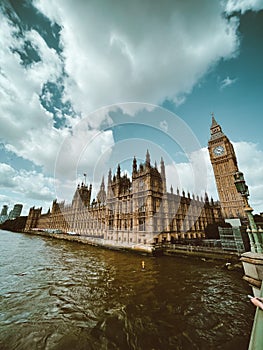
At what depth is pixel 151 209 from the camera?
31.7 m

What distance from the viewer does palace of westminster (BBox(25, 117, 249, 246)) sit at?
32750 mm

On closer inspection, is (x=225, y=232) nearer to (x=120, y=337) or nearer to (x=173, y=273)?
(x=173, y=273)

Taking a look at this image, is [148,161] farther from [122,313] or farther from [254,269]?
[254,269]

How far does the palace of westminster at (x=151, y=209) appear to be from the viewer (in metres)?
32.8

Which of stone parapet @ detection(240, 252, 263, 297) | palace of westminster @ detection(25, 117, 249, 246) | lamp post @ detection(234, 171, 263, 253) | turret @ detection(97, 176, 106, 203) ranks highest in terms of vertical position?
turret @ detection(97, 176, 106, 203)

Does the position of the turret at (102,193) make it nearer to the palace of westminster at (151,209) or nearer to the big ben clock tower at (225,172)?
the palace of westminster at (151,209)

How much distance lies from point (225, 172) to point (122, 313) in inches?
2462

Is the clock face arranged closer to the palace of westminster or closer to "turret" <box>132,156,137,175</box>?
the palace of westminster

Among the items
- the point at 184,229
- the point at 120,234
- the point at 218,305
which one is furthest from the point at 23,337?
the point at 184,229

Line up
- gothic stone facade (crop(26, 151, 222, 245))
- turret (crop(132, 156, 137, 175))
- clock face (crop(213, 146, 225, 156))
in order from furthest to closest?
clock face (crop(213, 146, 225, 156)) → turret (crop(132, 156, 137, 175)) → gothic stone facade (crop(26, 151, 222, 245))

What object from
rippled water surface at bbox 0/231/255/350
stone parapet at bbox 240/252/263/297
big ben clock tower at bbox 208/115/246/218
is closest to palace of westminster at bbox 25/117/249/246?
big ben clock tower at bbox 208/115/246/218

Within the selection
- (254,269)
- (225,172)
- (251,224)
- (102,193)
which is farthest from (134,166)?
(225,172)

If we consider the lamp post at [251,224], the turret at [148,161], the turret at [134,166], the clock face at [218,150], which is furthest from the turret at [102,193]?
the lamp post at [251,224]

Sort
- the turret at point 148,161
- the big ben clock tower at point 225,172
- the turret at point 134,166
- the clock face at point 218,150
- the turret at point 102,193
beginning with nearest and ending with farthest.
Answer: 1. the turret at point 148,161
2. the turret at point 134,166
3. the big ben clock tower at point 225,172
4. the turret at point 102,193
5. the clock face at point 218,150
